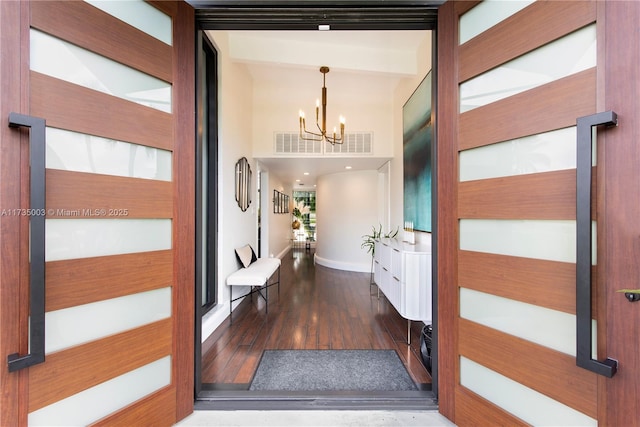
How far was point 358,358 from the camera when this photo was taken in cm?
222

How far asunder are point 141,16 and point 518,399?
2.80m

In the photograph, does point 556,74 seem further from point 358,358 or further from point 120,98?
point 358,358

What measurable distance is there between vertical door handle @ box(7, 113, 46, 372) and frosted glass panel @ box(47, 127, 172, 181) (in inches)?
3.3

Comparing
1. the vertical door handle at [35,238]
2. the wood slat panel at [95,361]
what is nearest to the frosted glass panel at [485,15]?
the vertical door handle at [35,238]

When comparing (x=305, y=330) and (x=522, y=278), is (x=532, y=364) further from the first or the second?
(x=305, y=330)

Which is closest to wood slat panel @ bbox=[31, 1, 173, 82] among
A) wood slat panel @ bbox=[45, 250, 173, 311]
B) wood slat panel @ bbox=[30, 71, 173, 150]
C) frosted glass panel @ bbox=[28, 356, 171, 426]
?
wood slat panel @ bbox=[30, 71, 173, 150]

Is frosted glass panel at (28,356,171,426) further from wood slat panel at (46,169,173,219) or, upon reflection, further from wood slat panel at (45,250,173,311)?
wood slat panel at (46,169,173,219)

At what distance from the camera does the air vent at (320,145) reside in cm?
459

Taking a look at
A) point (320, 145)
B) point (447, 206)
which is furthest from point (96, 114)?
point (320, 145)

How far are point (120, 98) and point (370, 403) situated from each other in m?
2.32

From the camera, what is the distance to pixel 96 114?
1.18 meters

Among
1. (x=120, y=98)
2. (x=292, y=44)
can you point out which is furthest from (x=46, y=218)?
(x=292, y=44)

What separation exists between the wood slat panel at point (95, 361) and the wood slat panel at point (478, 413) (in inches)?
68.5

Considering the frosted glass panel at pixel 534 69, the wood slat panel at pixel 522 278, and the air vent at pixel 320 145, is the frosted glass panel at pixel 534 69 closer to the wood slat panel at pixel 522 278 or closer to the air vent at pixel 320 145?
the wood slat panel at pixel 522 278
